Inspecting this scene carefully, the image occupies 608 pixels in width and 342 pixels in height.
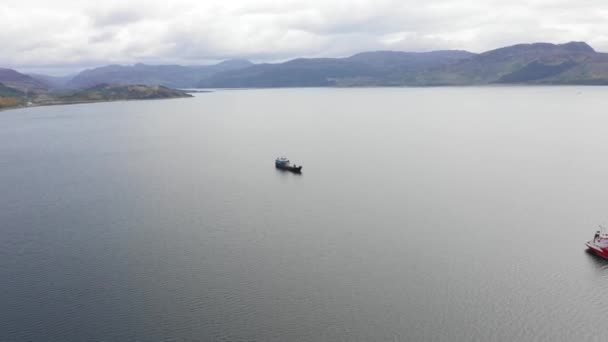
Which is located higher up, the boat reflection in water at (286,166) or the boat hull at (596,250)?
the boat reflection in water at (286,166)

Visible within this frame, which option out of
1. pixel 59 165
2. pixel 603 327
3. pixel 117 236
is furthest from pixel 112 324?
pixel 59 165

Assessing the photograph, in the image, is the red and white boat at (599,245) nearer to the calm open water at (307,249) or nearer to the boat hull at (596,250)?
the boat hull at (596,250)

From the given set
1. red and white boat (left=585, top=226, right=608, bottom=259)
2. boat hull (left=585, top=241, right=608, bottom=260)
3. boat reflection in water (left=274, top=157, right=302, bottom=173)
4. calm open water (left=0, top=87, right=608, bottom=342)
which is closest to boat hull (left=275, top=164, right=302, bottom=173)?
boat reflection in water (left=274, top=157, right=302, bottom=173)

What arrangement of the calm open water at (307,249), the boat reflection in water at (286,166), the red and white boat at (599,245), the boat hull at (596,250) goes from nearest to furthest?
the calm open water at (307,249)
the boat hull at (596,250)
the red and white boat at (599,245)
the boat reflection in water at (286,166)

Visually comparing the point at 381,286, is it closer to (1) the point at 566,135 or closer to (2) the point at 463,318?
(2) the point at 463,318

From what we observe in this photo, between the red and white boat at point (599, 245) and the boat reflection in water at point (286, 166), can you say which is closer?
the red and white boat at point (599, 245)

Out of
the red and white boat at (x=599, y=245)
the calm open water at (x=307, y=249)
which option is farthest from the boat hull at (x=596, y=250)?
the calm open water at (x=307, y=249)

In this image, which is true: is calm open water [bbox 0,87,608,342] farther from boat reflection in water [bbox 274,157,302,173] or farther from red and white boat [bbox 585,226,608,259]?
boat reflection in water [bbox 274,157,302,173]
